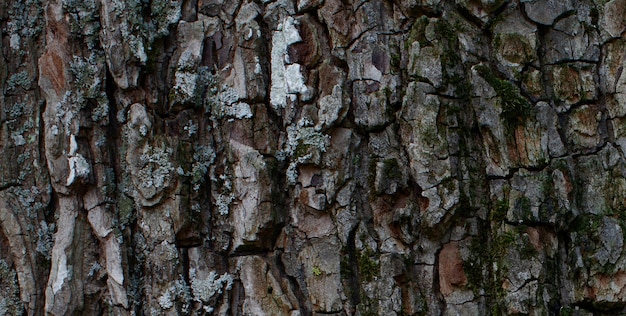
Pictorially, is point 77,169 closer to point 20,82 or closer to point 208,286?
point 20,82

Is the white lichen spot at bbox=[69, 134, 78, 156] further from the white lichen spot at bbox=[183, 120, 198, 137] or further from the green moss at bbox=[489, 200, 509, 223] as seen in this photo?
the green moss at bbox=[489, 200, 509, 223]

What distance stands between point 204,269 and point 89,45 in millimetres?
795

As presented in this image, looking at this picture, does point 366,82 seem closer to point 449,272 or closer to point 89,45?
point 449,272

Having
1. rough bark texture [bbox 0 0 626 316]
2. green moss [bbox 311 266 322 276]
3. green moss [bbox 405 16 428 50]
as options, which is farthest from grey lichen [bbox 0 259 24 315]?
green moss [bbox 405 16 428 50]

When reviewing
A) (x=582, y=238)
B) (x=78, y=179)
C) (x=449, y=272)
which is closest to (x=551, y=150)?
(x=582, y=238)

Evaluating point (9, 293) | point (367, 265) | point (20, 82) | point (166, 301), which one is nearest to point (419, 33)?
point (367, 265)

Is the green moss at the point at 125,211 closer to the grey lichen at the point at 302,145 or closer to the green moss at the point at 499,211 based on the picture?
the grey lichen at the point at 302,145

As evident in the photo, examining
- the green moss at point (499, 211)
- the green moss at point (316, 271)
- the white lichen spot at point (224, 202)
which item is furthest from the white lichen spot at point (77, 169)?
the green moss at point (499, 211)

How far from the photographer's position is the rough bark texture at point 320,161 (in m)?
1.85

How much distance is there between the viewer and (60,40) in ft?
6.86

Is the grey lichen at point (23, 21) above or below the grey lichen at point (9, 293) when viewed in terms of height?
above

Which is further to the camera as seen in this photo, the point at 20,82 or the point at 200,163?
the point at 20,82

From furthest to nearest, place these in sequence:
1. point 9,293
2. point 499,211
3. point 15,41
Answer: point 15,41, point 9,293, point 499,211

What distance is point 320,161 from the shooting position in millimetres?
1918
